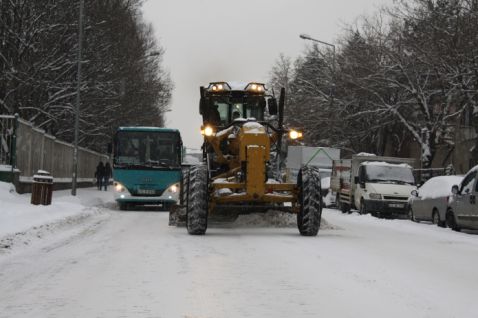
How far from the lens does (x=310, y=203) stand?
1395cm

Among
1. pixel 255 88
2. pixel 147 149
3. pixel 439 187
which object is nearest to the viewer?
pixel 255 88

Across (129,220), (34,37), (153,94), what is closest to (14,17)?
(34,37)

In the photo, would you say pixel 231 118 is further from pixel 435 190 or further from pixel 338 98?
pixel 338 98

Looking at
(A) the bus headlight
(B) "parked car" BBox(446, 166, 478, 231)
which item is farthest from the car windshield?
(A) the bus headlight

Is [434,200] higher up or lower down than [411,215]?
higher up

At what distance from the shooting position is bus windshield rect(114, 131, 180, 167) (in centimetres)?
2459

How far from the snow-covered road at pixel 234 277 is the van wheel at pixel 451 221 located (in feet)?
14.9

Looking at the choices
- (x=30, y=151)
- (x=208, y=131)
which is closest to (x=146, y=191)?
(x=30, y=151)

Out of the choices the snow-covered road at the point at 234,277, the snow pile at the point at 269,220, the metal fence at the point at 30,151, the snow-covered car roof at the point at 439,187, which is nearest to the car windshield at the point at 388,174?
the snow-covered car roof at the point at 439,187

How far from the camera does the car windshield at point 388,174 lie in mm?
26219

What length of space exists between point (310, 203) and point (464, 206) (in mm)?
5726

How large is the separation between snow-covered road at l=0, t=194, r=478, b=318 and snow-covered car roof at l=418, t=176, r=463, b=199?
6375 millimetres

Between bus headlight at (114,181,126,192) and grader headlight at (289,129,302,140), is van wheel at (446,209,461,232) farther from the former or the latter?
bus headlight at (114,181,126,192)

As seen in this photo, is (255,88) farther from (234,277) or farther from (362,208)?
(362,208)
